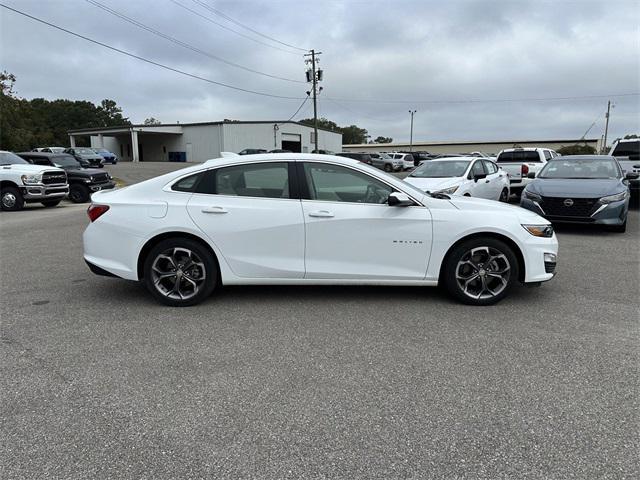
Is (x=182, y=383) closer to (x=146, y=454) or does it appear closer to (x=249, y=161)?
(x=146, y=454)

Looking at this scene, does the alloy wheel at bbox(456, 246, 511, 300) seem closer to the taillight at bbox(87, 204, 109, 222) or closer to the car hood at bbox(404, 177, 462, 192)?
the taillight at bbox(87, 204, 109, 222)

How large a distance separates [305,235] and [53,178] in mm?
13586

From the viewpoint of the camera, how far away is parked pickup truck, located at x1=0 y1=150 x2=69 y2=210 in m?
14.2

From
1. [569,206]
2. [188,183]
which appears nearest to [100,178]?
[188,183]

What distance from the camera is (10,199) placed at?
14.4m

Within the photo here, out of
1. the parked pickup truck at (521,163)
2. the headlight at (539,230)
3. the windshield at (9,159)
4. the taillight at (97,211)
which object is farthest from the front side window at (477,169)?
the windshield at (9,159)

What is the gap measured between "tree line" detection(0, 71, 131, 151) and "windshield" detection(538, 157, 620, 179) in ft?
180

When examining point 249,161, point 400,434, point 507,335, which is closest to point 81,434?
point 400,434

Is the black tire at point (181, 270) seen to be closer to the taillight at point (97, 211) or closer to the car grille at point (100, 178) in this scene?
the taillight at point (97, 211)

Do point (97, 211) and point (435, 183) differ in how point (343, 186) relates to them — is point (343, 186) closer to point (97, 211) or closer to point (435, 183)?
point (97, 211)

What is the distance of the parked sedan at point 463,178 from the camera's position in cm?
1020

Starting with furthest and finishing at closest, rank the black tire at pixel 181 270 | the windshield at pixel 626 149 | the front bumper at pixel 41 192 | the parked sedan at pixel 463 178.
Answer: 1. the windshield at pixel 626 149
2. the front bumper at pixel 41 192
3. the parked sedan at pixel 463 178
4. the black tire at pixel 181 270

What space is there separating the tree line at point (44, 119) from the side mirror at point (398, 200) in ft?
186

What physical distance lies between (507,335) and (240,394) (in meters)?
2.38
